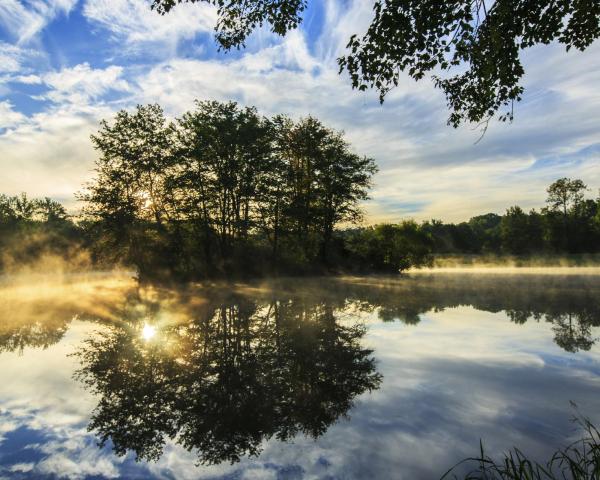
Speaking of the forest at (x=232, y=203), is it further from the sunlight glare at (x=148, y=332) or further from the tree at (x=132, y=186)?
the sunlight glare at (x=148, y=332)

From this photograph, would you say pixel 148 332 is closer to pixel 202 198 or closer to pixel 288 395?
pixel 288 395

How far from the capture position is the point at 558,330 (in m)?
9.38

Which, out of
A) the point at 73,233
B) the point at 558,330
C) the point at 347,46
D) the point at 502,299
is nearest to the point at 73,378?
the point at 347,46

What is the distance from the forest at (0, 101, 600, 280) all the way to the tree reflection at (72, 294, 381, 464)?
2059cm

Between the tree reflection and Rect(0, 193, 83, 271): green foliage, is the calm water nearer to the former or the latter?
the tree reflection

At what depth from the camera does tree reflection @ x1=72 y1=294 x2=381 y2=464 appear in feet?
14.0

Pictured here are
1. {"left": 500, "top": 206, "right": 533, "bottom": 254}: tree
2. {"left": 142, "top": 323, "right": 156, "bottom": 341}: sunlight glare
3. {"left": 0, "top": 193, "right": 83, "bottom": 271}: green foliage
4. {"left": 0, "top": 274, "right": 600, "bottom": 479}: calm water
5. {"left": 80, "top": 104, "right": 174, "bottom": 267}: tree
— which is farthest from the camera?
{"left": 500, "top": 206, "right": 533, "bottom": 254}: tree

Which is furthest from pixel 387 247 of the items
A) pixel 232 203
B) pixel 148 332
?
pixel 148 332

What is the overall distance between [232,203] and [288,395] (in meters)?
28.2

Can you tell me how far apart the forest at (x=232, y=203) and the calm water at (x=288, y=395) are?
19129 millimetres

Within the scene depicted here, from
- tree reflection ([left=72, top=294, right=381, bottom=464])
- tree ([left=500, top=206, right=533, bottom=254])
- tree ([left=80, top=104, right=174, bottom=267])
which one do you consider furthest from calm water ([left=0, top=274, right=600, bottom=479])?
tree ([left=500, top=206, right=533, bottom=254])

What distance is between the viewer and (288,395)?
534 cm

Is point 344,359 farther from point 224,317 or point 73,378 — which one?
point 224,317

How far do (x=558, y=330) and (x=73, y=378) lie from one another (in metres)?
10.5
